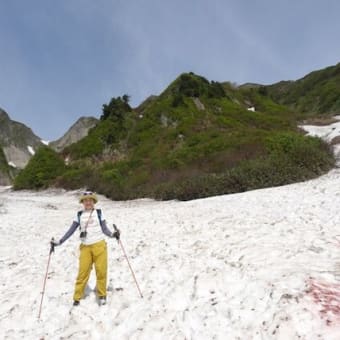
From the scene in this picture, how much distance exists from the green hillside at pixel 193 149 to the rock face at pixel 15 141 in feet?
228

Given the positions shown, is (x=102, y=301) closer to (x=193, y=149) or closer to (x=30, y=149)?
(x=193, y=149)

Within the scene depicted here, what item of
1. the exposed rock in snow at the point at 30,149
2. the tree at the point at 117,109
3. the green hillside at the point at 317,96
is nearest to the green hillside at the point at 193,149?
the tree at the point at 117,109

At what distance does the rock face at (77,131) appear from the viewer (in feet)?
287

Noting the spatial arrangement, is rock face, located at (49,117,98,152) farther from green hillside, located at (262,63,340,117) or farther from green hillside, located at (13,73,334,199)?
green hillside, located at (262,63,340,117)

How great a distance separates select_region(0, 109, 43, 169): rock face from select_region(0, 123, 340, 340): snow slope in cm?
10629

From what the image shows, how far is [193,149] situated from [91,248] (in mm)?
24446

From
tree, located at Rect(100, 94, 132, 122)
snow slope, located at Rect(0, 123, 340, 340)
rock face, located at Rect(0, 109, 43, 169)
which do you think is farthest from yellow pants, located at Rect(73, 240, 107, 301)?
rock face, located at Rect(0, 109, 43, 169)

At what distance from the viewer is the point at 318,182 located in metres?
14.0

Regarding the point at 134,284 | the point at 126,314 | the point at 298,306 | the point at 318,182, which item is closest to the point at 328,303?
the point at 298,306

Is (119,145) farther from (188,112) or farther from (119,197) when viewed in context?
(119,197)

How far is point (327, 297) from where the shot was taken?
3.98 m

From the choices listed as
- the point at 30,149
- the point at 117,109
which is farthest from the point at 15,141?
the point at 117,109

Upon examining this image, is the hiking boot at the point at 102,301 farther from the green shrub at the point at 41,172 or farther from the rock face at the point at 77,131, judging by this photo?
the rock face at the point at 77,131

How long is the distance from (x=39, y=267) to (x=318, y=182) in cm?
1187
